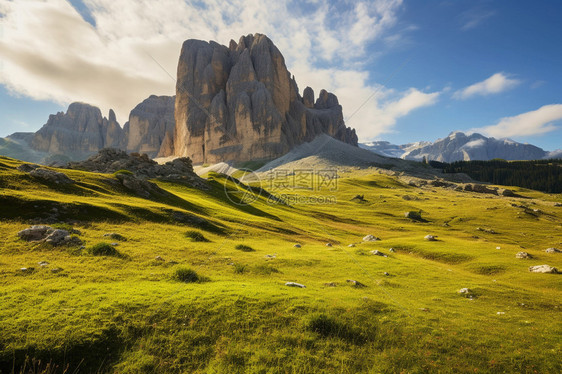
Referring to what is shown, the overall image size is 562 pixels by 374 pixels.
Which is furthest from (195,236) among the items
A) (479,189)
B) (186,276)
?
(479,189)

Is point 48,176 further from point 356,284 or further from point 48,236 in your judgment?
point 356,284

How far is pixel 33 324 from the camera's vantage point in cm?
830

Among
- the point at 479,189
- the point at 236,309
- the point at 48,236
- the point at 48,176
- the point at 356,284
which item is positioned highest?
the point at 48,176

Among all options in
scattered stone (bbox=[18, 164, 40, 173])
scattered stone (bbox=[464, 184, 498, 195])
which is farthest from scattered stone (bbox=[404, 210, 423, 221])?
scattered stone (bbox=[464, 184, 498, 195])

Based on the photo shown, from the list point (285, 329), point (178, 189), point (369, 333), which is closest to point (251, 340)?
point (285, 329)

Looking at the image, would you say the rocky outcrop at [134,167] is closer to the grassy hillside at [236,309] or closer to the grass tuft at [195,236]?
the grassy hillside at [236,309]

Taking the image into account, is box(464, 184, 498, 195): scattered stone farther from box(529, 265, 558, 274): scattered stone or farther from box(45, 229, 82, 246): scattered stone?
box(45, 229, 82, 246): scattered stone

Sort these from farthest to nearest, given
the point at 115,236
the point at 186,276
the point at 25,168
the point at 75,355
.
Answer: the point at 25,168 → the point at 115,236 → the point at 186,276 → the point at 75,355

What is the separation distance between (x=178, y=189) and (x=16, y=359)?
50570 mm

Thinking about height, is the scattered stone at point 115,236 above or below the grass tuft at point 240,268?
above

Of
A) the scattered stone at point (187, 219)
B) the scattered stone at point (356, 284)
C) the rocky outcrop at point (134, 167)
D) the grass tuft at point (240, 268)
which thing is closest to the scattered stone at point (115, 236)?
the grass tuft at point (240, 268)

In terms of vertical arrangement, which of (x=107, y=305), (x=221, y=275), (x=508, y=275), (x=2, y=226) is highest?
(x=2, y=226)

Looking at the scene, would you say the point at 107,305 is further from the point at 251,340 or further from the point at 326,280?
the point at 326,280

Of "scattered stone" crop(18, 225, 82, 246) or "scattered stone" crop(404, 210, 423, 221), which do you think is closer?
"scattered stone" crop(18, 225, 82, 246)
